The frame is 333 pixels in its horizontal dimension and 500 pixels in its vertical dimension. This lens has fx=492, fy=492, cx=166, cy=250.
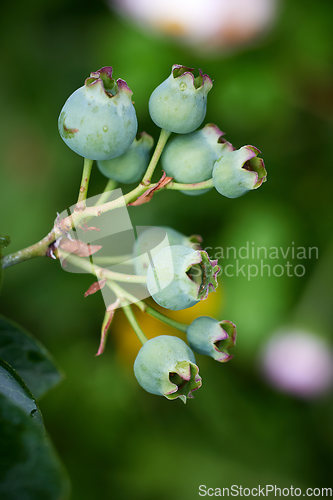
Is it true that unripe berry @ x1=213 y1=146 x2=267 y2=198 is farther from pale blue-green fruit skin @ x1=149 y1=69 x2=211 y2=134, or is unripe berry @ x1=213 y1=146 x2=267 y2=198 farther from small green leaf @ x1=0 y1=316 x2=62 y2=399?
small green leaf @ x1=0 y1=316 x2=62 y2=399

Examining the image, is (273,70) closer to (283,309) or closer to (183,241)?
(283,309)

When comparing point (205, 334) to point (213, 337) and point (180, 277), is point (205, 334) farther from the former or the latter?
point (180, 277)

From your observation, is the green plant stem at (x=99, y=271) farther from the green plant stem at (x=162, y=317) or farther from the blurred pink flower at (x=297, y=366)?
the blurred pink flower at (x=297, y=366)

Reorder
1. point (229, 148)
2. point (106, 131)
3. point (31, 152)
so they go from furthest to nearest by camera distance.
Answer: point (31, 152), point (229, 148), point (106, 131)

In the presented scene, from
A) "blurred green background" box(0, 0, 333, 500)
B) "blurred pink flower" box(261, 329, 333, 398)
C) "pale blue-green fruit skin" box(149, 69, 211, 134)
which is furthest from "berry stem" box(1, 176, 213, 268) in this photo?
"blurred pink flower" box(261, 329, 333, 398)

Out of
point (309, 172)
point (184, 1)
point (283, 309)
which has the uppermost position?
point (184, 1)

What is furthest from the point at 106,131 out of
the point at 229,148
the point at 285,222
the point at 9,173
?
the point at 9,173

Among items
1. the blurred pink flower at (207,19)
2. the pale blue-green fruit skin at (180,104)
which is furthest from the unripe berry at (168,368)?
the blurred pink flower at (207,19)
